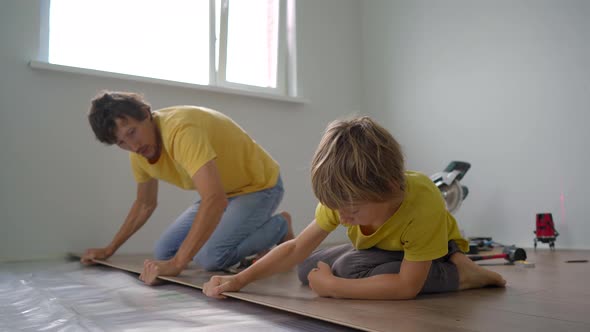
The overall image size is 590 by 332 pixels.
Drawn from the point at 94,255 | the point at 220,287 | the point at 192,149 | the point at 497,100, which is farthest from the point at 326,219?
the point at 497,100

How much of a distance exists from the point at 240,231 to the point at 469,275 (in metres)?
1.08

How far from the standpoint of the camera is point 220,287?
5.01 feet

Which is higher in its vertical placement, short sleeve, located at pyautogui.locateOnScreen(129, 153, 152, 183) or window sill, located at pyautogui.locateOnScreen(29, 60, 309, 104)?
window sill, located at pyautogui.locateOnScreen(29, 60, 309, 104)

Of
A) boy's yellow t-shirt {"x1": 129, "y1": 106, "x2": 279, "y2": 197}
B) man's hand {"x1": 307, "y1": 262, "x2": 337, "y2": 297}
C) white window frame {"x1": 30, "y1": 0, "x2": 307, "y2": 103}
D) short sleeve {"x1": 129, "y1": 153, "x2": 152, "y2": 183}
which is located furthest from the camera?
white window frame {"x1": 30, "y1": 0, "x2": 307, "y2": 103}

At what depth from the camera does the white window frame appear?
303 centimetres

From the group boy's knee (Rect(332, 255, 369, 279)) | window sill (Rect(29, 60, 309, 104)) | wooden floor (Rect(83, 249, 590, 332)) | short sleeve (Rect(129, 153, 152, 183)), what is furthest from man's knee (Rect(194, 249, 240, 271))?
window sill (Rect(29, 60, 309, 104))

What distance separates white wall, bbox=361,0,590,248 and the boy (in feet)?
6.64

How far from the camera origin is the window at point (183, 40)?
3.20 m

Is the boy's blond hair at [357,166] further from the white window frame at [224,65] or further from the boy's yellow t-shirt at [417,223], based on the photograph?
the white window frame at [224,65]

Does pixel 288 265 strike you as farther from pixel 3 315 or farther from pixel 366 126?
pixel 3 315

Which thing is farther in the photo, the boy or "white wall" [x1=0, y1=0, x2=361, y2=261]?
"white wall" [x1=0, y1=0, x2=361, y2=261]

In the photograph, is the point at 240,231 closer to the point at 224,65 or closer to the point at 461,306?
the point at 461,306

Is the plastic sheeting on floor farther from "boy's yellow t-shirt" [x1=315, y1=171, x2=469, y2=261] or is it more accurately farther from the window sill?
the window sill

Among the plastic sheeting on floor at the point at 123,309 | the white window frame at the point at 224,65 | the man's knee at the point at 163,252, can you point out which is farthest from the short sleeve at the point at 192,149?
the white window frame at the point at 224,65
